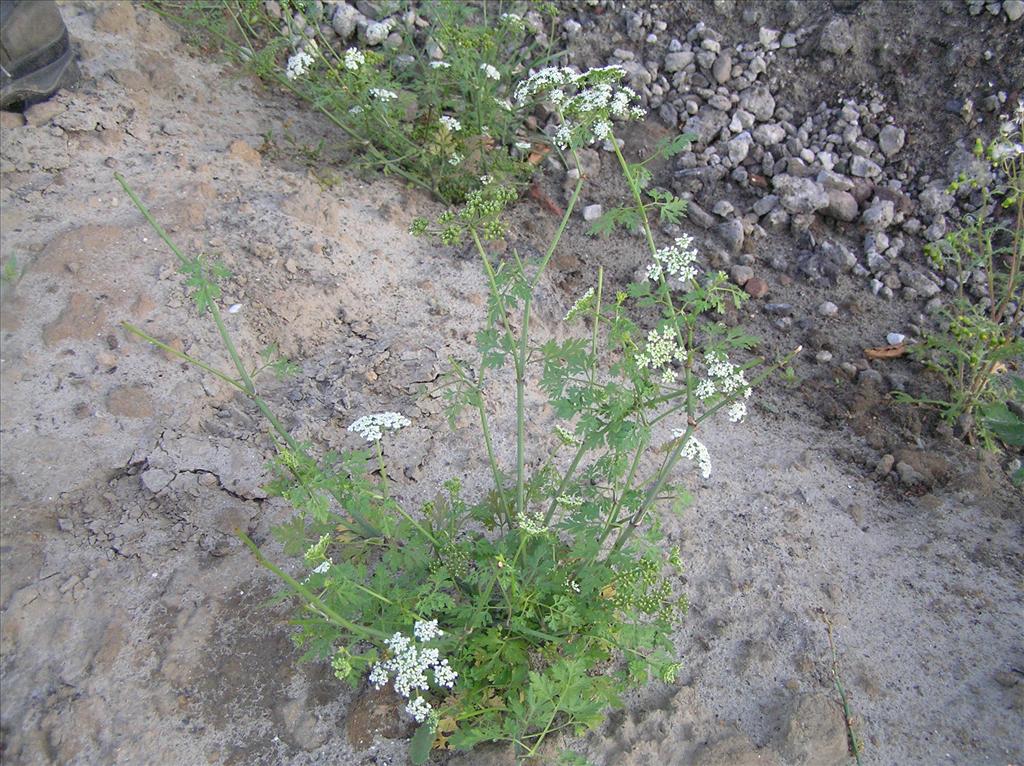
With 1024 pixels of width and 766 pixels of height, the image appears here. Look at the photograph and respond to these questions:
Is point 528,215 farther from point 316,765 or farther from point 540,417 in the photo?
point 316,765

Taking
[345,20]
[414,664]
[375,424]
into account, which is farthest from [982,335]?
[345,20]

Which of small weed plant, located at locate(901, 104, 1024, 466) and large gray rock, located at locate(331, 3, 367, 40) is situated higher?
small weed plant, located at locate(901, 104, 1024, 466)

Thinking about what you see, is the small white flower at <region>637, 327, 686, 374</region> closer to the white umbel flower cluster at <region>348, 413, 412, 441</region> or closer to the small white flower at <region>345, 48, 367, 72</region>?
the white umbel flower cluster at <region>348, 413, 412, 441</region>

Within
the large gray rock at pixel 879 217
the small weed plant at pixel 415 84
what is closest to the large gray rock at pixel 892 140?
the large gray rock at pixel 879 217

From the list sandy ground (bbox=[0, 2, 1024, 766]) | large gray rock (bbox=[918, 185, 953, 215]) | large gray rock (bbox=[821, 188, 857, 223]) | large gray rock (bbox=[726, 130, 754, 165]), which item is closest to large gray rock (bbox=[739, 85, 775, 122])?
large gray rock (bbox=[726, 130, 754, 165])

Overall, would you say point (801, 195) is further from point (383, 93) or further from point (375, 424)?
point (375, 424)

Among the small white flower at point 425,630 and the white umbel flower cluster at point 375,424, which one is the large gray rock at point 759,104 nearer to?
the white umbel flower cluster at point 375,424
